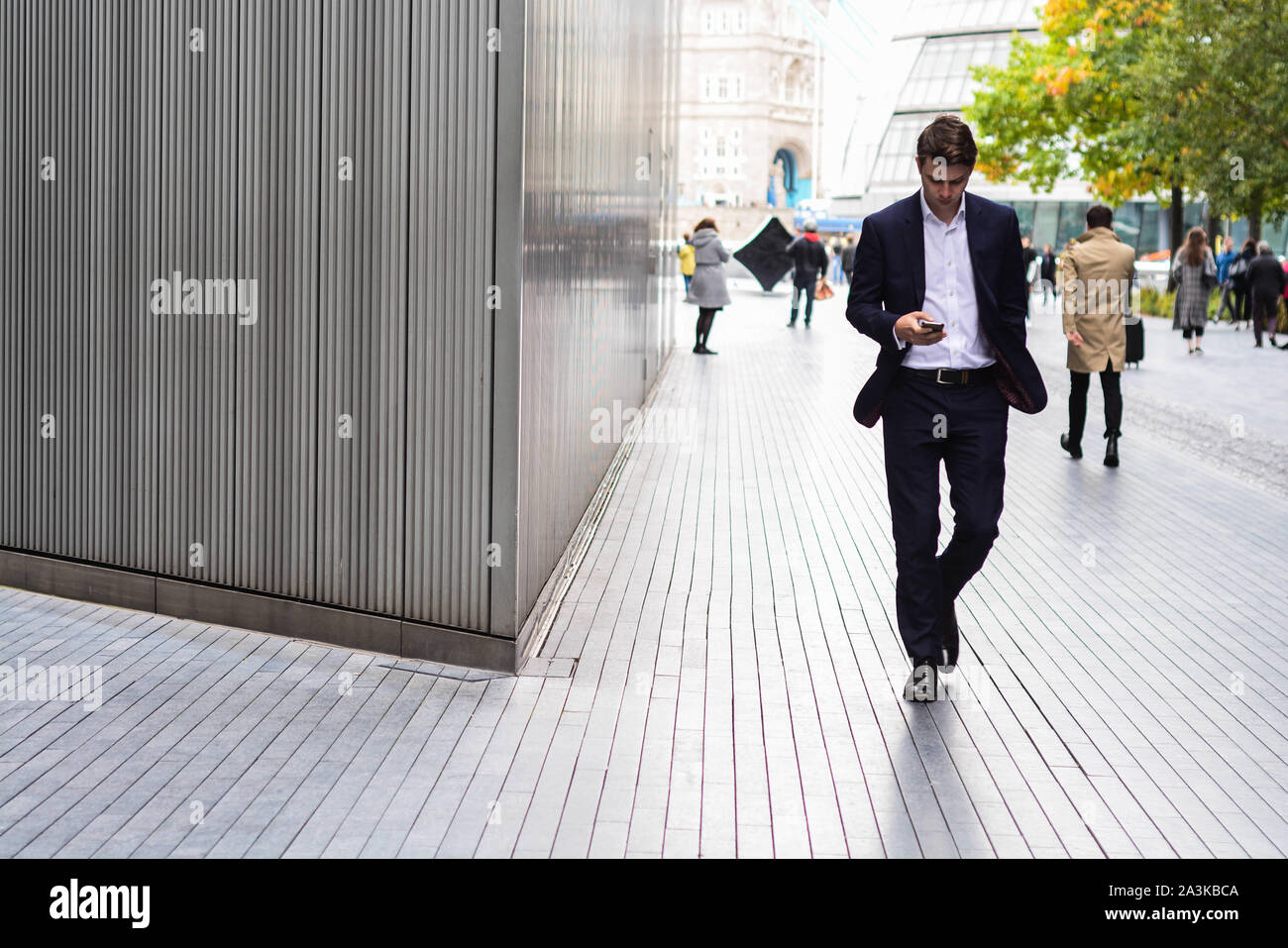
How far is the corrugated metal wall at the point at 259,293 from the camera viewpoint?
572 cm

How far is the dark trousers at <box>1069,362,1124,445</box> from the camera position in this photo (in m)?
11.5

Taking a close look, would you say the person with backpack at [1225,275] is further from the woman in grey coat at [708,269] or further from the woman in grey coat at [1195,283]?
the woman in grey coat at [708,269]

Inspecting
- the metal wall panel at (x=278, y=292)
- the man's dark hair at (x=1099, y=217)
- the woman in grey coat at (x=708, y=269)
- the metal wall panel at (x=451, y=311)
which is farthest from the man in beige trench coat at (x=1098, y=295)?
the woman in grey coat at (x=708, y=269)

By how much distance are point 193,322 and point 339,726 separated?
7.10 ft

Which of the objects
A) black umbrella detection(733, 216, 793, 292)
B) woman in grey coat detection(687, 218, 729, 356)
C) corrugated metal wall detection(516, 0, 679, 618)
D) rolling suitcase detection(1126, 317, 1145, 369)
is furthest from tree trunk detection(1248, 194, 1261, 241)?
corrugated metal wall detection(516, 0, 679, 618)

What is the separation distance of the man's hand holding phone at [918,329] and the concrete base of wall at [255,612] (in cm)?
185

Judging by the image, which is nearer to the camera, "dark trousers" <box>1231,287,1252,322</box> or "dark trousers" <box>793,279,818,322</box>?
"dark trousers" <box>793,279,818,322</box>

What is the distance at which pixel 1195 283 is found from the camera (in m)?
24.5

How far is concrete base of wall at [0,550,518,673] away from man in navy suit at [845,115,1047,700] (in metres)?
1.60

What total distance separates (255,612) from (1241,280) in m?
27.7

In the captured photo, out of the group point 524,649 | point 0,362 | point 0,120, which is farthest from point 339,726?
point 0,120

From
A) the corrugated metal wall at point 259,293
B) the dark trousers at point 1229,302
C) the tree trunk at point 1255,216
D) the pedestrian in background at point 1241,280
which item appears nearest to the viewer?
the corrugated metal wall at point 259,293

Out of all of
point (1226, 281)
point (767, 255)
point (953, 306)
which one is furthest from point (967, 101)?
point (953, 306)

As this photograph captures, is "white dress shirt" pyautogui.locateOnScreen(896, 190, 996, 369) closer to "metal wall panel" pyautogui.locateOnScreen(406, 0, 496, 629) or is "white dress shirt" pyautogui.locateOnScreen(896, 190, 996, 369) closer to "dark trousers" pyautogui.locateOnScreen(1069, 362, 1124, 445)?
"metal wall panel" pyautogui.locateOnScreen(406, 0, 496, 629)
